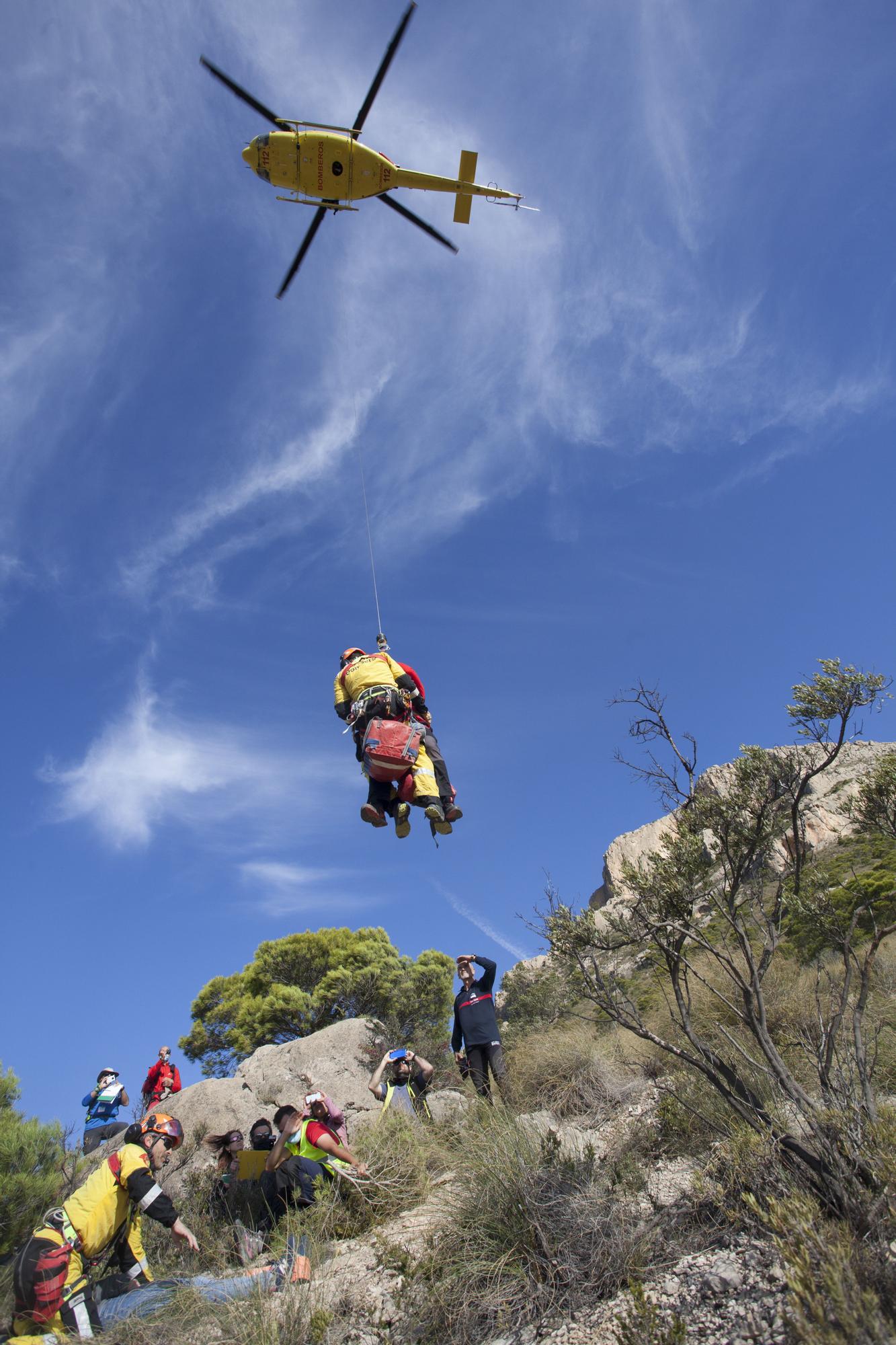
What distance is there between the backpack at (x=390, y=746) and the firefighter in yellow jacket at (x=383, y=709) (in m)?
0.15

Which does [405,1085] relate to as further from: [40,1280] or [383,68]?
[383,68]

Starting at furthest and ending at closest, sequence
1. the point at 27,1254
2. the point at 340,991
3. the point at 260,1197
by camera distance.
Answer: the point at 340,991 → the point at 260,1197 → the point at 27,1254

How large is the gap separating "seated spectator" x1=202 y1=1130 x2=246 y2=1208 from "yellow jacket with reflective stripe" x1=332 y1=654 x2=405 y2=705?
14.6 feet

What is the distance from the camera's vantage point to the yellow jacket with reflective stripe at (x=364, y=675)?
304 inches

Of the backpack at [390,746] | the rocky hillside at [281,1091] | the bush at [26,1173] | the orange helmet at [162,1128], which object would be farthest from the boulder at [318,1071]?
the backpack at [390,746]

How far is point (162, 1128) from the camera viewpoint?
5.44 metres

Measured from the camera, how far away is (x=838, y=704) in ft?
17.5

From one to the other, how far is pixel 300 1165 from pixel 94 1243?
1592mm

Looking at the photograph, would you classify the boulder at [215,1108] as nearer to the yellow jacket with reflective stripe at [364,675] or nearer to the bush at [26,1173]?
the bush at [26,1173]

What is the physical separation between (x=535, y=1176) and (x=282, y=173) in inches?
381

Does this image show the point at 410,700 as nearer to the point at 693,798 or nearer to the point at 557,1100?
the point at 693,798

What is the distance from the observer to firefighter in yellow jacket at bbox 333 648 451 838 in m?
7.43

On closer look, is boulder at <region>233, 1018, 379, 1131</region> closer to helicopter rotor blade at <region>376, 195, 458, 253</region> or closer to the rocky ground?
the rocky ground

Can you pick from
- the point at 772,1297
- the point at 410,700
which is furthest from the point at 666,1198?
the point at 410,700
